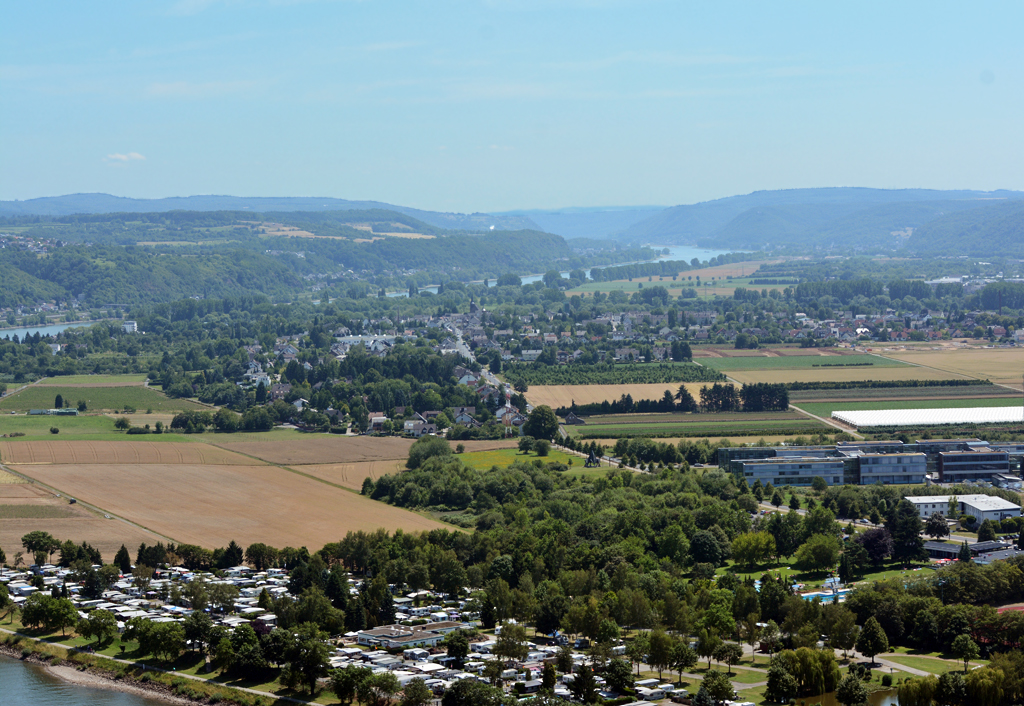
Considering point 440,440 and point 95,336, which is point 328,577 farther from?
point 95,336

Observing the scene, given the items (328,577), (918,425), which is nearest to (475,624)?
(328,577)

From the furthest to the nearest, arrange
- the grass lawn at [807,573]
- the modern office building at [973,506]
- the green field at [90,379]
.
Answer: the green field at [90,379], the modern office building at [973,506], the grass lawn at [807,573]

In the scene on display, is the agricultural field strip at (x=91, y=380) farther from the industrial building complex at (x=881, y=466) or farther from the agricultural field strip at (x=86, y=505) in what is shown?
the industrial building complex at (x=881, y=466)

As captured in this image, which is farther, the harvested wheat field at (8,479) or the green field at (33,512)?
the harvested wheat field at (8,479)

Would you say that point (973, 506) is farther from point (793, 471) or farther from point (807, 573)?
point (807, 573)

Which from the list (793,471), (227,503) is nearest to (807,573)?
(793,471)

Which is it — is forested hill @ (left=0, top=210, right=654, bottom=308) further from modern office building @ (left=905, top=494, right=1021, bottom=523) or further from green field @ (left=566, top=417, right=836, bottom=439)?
modern office building @ (left=905, top=494, right=1021, bottom=523)

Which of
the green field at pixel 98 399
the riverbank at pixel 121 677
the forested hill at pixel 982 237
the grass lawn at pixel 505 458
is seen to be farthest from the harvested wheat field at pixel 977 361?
the forested hill at pixel 982 237

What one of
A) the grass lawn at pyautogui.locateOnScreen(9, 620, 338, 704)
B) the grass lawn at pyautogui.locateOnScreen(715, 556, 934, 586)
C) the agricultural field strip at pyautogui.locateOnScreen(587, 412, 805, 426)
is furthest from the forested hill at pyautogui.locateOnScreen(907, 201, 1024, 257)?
the grass lawn at pyautogui.locateOnScreen(9, 620, 338, 704)
